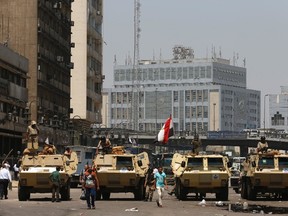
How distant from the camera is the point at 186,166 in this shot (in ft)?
140

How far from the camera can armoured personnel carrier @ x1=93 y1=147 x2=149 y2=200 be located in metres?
41.8

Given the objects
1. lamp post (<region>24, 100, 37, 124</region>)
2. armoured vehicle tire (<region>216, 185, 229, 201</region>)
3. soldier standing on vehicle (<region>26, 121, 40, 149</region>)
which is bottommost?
armoured vehicle tire (<region>216, 185, 229, 201</region>)

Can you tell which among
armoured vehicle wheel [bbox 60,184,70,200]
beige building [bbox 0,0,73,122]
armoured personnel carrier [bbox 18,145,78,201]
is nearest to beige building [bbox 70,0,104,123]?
beige building [bbox 0,0,73,122]

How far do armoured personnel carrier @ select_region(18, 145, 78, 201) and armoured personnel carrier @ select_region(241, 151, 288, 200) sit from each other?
8.48m

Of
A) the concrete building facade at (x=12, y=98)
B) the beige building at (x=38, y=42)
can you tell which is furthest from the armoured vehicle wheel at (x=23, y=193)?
the beige building at (x=38, y=42)

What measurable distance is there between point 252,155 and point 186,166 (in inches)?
154

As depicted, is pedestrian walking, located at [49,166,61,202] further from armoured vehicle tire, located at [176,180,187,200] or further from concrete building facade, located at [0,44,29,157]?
concrete building facade, located at [0,44,29,157]

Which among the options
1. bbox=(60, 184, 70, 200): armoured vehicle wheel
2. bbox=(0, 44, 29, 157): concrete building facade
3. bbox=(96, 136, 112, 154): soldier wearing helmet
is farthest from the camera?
bbox=(0, 44, 29, 157): concrete building facade

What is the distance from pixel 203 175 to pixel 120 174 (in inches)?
147

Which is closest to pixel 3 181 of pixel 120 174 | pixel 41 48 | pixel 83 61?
pixel 120 174

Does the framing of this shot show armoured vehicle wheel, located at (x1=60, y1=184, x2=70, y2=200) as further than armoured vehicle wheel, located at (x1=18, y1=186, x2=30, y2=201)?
Yes

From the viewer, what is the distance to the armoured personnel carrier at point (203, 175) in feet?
138

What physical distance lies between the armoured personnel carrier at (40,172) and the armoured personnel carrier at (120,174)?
4.63ft

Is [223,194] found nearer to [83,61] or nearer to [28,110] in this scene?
[28,110]
